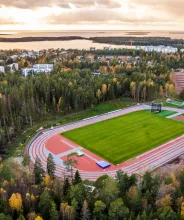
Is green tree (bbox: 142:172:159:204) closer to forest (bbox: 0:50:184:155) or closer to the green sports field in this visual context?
the green sports field

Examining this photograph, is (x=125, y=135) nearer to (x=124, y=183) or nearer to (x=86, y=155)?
(x=86, y=155)

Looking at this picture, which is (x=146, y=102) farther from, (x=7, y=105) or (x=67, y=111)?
(x=7, y=105)

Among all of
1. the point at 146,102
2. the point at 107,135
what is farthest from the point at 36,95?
the point at 146,102

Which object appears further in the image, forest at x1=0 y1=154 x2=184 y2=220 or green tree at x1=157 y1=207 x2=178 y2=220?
forest at x1=0 y1=154 x2=184 y2=220

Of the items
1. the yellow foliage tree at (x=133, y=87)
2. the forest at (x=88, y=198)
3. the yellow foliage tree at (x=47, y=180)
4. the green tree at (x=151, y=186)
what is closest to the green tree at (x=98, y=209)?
the forest at (x=88, y=198)

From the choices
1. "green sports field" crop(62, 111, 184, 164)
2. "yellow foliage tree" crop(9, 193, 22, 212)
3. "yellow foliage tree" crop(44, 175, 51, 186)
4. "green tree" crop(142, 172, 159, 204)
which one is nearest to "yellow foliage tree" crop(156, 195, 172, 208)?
"green tree" crop(142, 172, 159, 204)

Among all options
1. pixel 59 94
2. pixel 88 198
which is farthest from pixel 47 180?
pixel 59 94
